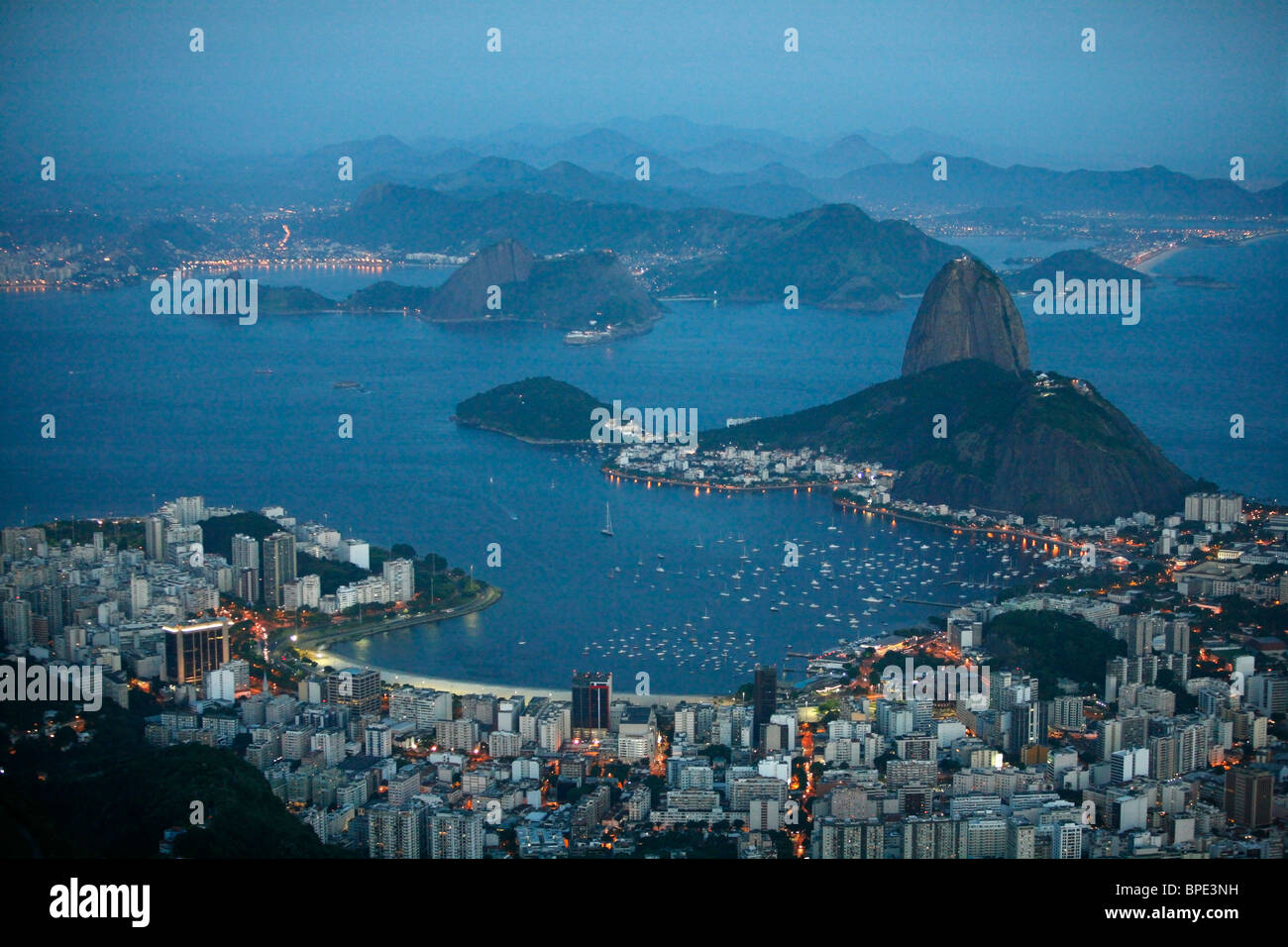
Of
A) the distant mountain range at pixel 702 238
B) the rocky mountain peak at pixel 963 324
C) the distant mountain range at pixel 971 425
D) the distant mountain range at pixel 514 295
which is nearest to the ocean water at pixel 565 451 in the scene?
the distant mountain range at pixel 514 295

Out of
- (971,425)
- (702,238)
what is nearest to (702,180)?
(702,238)

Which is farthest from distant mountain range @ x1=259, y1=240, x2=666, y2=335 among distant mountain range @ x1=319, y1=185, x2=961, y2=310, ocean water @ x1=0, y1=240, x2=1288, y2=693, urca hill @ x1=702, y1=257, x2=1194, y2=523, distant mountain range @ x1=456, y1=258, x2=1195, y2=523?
urca hill @ x1=702, y1=257, x2=1194, y2=523

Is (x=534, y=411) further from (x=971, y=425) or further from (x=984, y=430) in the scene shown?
(x=984, y=430)

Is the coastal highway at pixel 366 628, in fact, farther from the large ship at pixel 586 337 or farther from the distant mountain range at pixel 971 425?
the large ship at pixel 586 337
